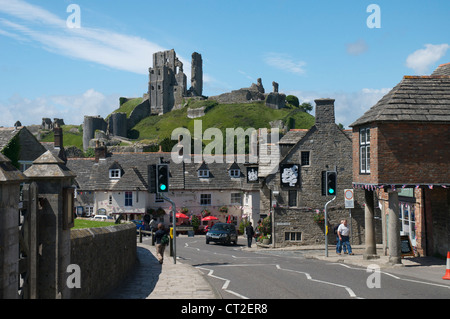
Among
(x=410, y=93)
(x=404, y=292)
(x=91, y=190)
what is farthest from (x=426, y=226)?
(x=91, y=190)

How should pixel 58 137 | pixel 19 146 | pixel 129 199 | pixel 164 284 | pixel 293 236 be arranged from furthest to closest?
pixel 58 137, pixel 129 199, pixel 293 236, pixel 19 146, pixel 164 284

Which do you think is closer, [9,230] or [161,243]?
[9,230]

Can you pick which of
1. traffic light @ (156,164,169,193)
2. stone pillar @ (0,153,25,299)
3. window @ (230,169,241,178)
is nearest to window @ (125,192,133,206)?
window @ (230,169,241,178)

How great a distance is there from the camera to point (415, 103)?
65.7ft

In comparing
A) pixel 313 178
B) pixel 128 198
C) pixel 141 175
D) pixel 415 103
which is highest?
pixel 415 103

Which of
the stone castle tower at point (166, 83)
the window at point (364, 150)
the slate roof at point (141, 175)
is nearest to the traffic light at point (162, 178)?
the window at point (364, 150)

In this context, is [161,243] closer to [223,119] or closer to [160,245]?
[160,245]

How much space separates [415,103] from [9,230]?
1733cm

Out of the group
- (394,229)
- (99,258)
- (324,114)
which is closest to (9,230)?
(99,258)

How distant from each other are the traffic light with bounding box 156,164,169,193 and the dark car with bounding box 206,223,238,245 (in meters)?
18.4

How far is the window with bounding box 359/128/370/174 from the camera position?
20953 millimetres

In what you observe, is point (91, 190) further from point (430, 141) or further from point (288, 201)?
point (430, 141)
